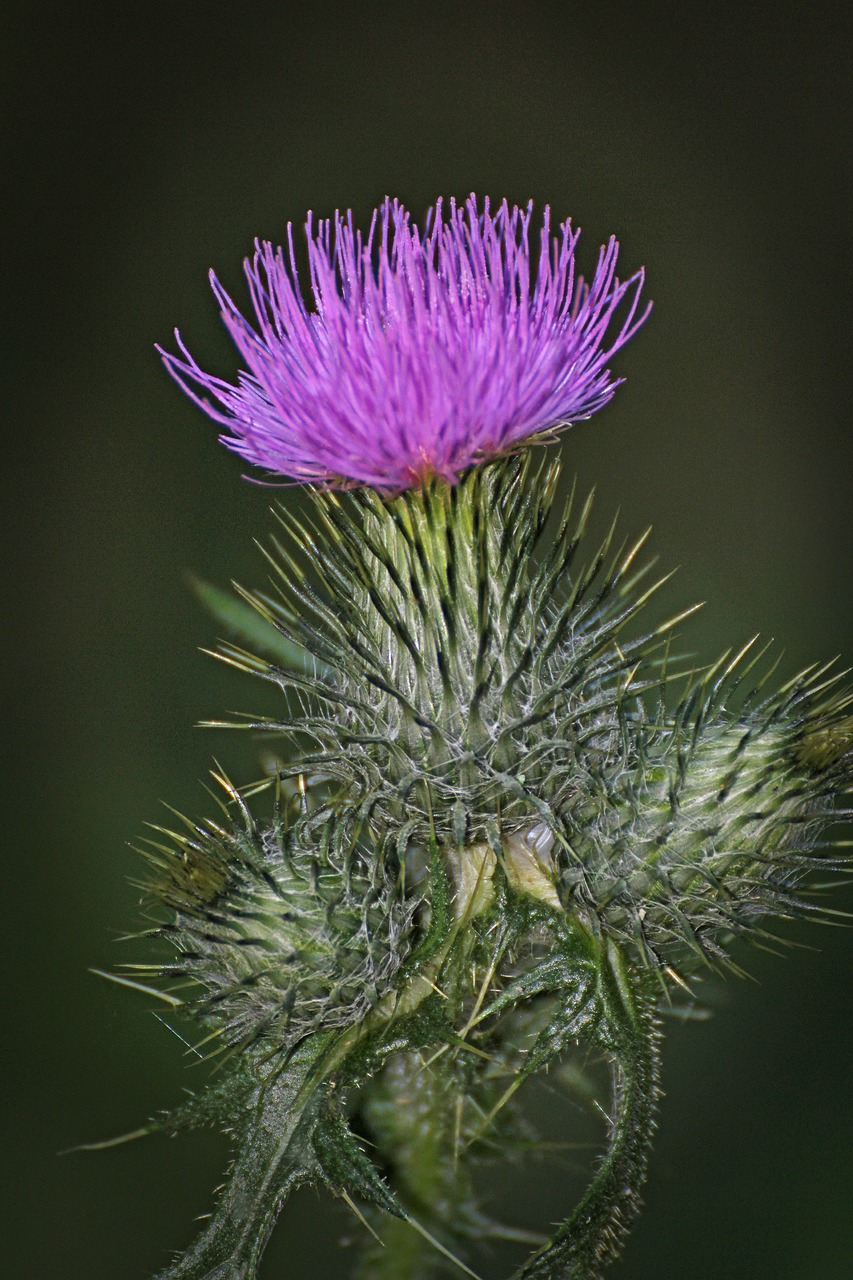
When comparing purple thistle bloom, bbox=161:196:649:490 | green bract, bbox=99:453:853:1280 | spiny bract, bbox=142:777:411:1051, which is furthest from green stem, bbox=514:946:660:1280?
purple thistle bloom, bbox=161:196:649:490

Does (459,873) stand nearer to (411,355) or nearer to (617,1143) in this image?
(617,1143)

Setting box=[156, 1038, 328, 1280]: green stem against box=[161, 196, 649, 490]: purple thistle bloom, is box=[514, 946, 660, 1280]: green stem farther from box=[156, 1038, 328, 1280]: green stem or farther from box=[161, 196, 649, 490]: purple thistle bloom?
box=[161, 196, 649, 490]: purple thistle bloom

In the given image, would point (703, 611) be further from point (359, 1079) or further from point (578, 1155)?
point (359, 1079)

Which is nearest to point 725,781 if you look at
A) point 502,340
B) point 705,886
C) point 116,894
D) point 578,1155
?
point 705,886

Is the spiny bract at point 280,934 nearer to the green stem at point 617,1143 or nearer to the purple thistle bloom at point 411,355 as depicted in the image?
the green stem at point 617,1143

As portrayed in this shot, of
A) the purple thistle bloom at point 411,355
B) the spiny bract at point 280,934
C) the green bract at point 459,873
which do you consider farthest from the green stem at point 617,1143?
the purple thistle bloom at point 411,355

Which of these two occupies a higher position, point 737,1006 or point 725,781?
point 725,781

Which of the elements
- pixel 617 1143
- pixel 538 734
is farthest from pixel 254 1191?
pixel 538 734

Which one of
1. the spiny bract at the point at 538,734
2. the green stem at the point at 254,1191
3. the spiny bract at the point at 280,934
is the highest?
the spiny bract at the point at 538,734
